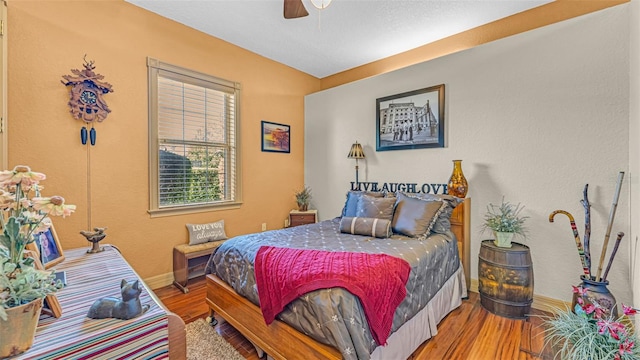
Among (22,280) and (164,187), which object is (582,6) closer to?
(22,280)

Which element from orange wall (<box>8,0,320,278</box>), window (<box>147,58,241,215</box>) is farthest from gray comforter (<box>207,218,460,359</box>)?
window (<box>147,58,241,215</box>)

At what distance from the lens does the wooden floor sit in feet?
6.03

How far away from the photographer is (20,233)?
0.94 meters

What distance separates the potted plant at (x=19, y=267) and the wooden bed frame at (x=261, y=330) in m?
1.11

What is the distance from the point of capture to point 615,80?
2.16m

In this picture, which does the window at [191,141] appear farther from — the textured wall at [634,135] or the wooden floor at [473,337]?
the textured wall at [634,135]

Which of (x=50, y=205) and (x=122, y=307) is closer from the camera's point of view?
(x=50, y=205)

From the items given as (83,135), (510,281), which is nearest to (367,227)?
(510,281)

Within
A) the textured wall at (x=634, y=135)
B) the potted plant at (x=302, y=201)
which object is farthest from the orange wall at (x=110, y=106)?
the textured wall at (x=634, y=135)

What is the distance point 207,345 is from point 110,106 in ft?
8.10

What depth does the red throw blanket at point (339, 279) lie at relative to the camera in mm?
1447

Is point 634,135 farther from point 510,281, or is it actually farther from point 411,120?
point 411,120

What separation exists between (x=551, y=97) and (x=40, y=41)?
465 cm

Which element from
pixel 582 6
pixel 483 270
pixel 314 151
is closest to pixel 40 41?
pixel 314 151
